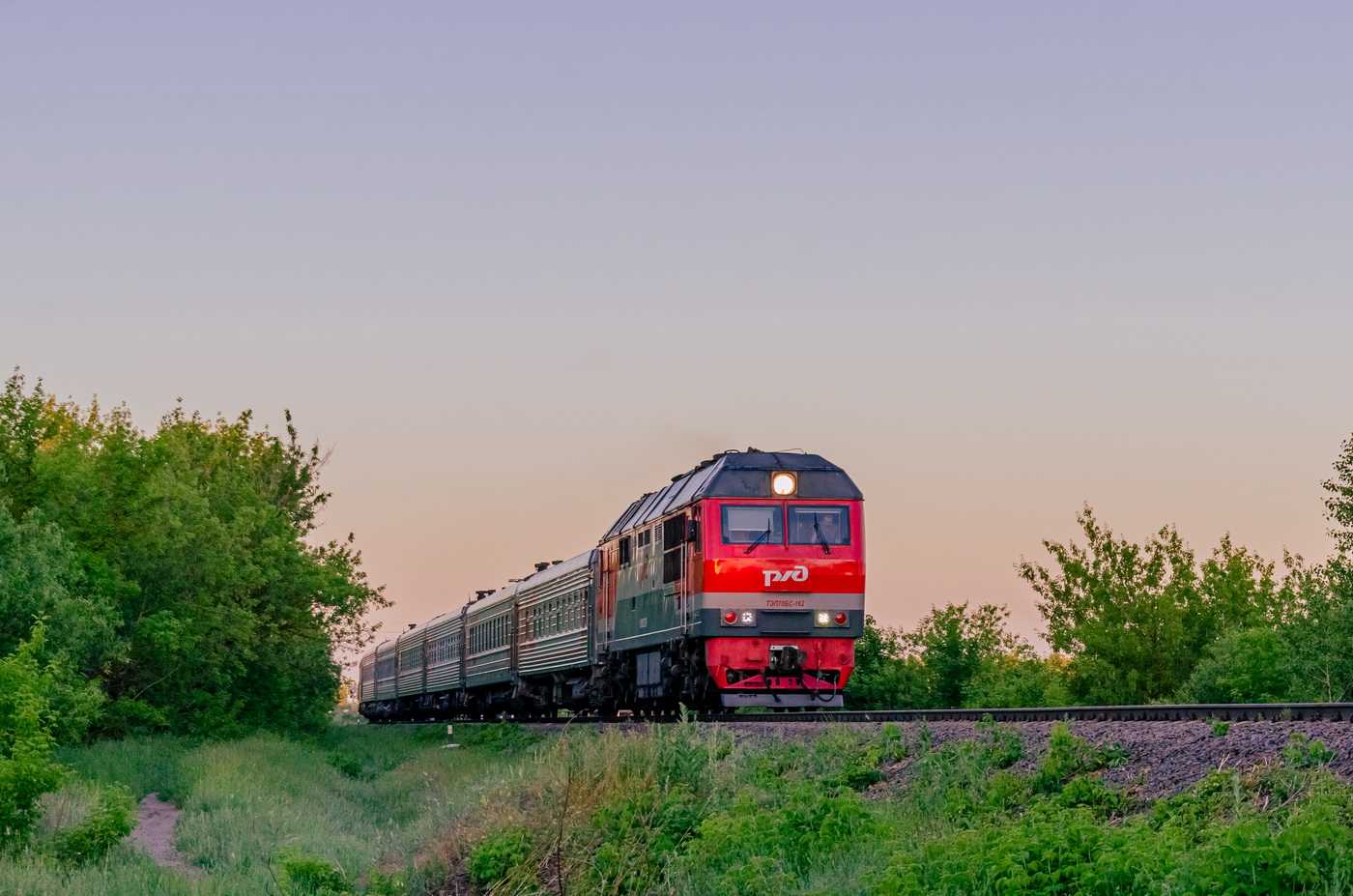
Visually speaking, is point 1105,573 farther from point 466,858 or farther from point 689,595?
point 466,858

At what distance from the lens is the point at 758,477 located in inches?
907

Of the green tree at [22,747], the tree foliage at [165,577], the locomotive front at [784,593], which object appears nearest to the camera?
the green tree at [22,747]

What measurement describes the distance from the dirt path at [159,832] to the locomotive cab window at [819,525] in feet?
32.9

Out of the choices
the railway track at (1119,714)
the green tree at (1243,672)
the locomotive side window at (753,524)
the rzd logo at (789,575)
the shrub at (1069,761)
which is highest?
Answer: the locomotive side window at (753,524)

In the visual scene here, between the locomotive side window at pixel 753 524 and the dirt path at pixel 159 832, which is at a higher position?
the locomotive side window at pixel 753 524

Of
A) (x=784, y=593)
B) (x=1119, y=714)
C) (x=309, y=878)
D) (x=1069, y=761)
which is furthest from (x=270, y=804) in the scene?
(x=1069, y=761)

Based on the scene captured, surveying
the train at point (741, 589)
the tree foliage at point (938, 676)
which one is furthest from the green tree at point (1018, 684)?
the train at point (741, 589)

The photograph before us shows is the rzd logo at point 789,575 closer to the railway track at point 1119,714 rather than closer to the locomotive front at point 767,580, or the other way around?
the locomotive front at point 767,580

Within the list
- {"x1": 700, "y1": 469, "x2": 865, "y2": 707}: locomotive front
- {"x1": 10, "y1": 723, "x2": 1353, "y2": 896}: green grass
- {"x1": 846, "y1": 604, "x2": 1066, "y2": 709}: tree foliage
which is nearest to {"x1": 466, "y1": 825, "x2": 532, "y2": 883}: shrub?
{"x1": 10, "y1": 723, "x2": 1353, "y2": 896}: green grass

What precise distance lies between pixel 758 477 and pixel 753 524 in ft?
2.55

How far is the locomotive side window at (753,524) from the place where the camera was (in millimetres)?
22547

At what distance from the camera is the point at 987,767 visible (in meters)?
12.7

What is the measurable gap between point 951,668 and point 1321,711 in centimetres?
4349

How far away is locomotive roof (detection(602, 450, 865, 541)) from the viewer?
22766mm
